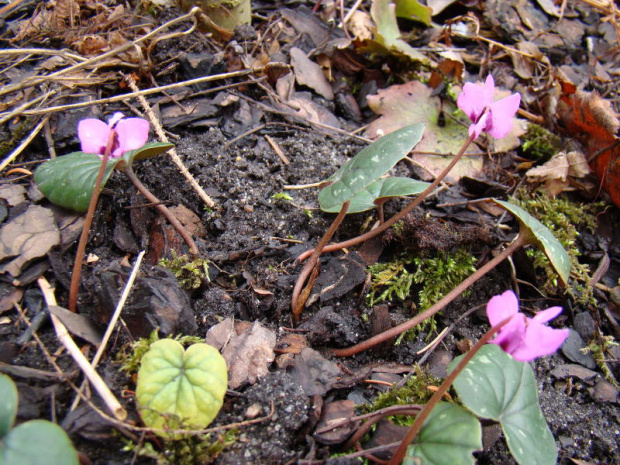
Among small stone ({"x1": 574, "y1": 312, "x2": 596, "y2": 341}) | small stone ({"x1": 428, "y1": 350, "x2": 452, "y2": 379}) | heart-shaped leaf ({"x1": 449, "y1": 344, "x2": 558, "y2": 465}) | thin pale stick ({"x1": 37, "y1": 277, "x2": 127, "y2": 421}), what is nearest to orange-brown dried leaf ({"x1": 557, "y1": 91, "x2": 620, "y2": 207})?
small stone ({"x1": 574, "y1": 312, "x2": 596, "y2": 341})

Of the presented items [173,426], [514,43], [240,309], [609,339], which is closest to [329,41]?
[514,43]

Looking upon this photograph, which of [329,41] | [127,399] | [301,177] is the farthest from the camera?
[329,41]

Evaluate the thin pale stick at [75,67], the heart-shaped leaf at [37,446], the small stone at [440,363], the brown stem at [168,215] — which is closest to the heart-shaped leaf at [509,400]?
the small stone at [440,363]

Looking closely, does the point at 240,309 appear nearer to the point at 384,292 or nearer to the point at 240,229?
the point at 240,229

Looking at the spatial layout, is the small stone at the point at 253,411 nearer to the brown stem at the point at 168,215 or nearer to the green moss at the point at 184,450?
the green moss at the point at 184,450

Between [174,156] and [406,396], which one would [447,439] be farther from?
[174,156]

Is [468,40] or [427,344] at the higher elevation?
[468,40]
